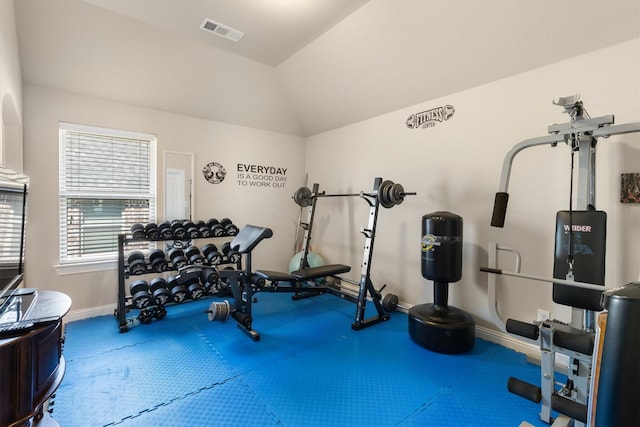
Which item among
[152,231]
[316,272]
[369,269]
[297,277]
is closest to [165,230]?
[152,231]

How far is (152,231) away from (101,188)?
0.81 m

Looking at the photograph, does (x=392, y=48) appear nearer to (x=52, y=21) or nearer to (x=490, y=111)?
(x=490, y=111)

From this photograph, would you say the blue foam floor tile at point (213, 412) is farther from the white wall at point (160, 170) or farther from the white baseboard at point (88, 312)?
the white wall at point (160, 170)

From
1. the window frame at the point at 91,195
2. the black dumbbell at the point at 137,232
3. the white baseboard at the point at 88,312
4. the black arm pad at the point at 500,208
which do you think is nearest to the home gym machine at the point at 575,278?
the black arm pad at the point at 500,208

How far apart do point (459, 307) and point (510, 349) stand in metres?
0.54

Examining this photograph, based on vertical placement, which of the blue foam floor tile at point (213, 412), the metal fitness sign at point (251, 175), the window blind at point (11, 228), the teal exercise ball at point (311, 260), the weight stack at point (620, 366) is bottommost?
the blue foam floor tile at point (213, 412)

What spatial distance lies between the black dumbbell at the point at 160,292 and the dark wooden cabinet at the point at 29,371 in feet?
5.69

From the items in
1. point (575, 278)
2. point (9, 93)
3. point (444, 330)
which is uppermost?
point (9, 93)

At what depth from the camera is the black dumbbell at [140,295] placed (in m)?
2.98

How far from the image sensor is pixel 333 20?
9.39 ft

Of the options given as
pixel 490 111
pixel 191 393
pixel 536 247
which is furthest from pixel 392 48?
pixel 191 393

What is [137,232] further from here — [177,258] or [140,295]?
[140,295]

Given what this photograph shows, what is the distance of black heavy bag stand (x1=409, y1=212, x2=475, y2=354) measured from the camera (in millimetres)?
2494

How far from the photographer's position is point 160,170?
3.70m
